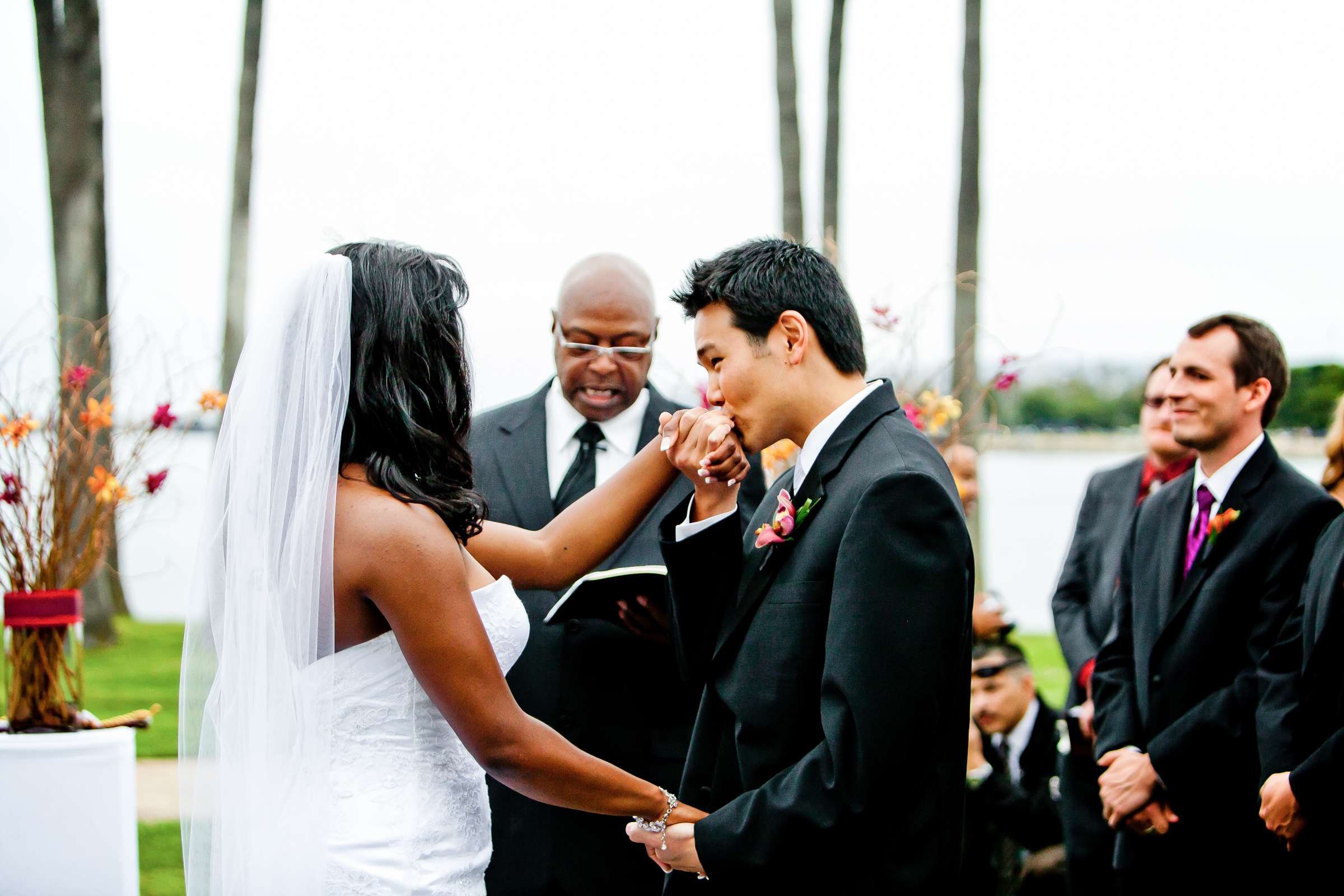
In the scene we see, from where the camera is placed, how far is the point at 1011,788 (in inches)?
195

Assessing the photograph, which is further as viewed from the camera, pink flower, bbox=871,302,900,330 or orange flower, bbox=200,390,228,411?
pink flower, bbox=871,302,900,330

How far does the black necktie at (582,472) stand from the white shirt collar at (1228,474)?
6.37 feet

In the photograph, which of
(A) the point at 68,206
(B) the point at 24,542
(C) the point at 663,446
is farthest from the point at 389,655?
(A) the point at 68,206

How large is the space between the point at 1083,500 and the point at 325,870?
155 inches

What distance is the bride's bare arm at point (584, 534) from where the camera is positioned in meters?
3.11

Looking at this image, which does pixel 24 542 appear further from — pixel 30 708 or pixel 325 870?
pixel 325 870

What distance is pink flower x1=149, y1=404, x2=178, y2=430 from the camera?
4.72 m

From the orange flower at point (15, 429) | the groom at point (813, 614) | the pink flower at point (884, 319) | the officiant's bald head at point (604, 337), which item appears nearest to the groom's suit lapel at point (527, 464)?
the officiant's bald head at point (604, 337)

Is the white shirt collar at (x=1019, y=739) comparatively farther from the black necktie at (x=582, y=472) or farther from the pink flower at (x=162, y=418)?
the pink flower at (x=162, y=418)

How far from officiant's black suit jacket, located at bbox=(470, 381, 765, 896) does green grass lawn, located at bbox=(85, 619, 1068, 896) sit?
283 centimetres

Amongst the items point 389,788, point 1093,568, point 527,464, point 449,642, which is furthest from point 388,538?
point 1093,568

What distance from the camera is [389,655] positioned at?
2.38 metres

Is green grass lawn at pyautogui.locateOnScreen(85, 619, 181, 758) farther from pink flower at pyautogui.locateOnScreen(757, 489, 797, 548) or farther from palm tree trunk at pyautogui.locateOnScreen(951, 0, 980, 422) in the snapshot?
palm tree trunk at pyautogui.locateOnScreen(951, 0, 980, 422)

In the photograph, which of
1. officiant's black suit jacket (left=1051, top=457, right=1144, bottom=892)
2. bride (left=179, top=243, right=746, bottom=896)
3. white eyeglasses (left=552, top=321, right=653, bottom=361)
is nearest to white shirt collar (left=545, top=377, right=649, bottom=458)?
white eyeglasses (left=552, top=321, right=653, bottom=361)
